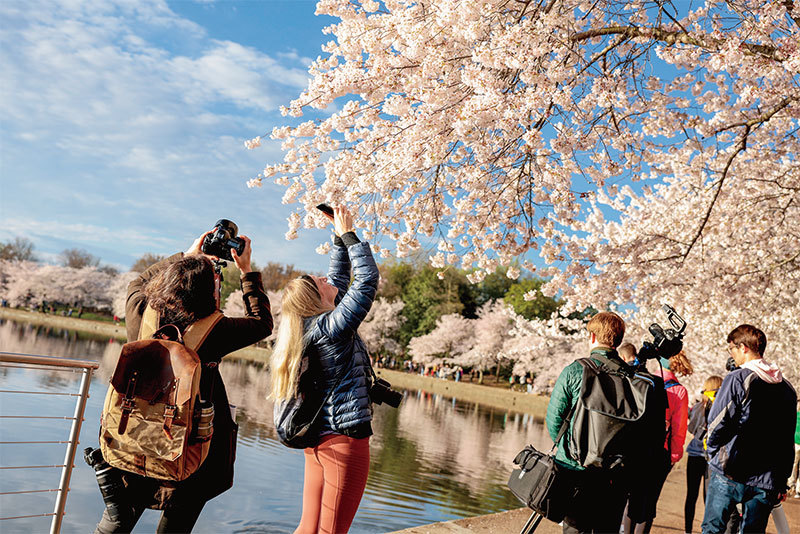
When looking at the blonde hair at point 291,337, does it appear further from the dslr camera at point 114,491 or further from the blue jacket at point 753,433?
the blue jacket at point 753,433

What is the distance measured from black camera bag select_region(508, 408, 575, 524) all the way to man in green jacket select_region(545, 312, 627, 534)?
0.03m

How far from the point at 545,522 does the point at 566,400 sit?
2.36 metres

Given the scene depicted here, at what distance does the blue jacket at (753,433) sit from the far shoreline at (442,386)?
73.9ft

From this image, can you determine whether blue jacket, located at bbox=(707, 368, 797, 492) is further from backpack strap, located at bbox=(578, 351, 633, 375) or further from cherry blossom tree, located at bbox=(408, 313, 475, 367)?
cherry blossom tree, located at bbox=(408, 313, 475, 367)

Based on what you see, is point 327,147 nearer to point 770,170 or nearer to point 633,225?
point 770,170

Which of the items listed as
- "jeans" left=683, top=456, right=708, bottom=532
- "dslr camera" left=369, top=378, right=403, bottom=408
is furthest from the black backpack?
"jeans" left=683, top=456, right=708, bottom=532

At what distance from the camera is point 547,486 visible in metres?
2.83

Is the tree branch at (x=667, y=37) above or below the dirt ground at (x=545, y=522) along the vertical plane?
above

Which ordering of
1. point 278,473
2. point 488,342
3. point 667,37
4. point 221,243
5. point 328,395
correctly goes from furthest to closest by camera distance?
point 488,342, point 278,473, point 667,37, point 328,395, point 221,243

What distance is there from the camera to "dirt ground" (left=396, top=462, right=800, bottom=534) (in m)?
4.37

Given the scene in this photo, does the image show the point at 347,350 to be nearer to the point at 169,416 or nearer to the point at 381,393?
the point at 381,393

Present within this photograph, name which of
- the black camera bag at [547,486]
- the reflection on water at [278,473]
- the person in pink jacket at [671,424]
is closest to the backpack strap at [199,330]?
the black camera bag at [547,486]

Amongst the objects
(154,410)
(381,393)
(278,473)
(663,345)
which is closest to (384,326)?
(278,473)

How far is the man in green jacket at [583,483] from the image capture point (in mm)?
2846
